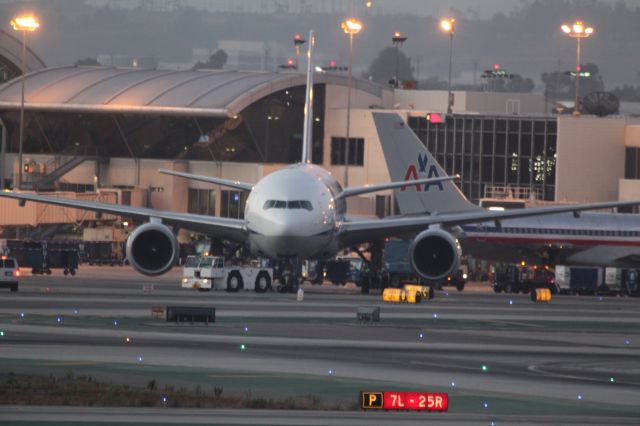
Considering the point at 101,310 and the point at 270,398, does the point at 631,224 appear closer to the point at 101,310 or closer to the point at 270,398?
the point at 101,310

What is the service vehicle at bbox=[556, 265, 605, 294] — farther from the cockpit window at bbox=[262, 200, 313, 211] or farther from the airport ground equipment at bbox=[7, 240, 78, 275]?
the airport ground equipment at bbox=[7, 240, 78, 275]

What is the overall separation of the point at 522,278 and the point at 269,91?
37475 millimetres

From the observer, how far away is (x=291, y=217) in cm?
5809

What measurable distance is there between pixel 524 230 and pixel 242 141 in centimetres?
3307

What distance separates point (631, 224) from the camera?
8200 cm

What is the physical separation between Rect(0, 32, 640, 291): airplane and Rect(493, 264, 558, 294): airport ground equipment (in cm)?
1068

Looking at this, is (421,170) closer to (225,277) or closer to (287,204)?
(225,277)

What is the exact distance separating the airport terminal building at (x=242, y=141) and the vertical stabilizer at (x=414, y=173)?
18295 mm

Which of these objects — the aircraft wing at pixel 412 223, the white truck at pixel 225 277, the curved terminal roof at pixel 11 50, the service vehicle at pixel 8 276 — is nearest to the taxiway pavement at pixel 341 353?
the service vehicle at pixel 8 276

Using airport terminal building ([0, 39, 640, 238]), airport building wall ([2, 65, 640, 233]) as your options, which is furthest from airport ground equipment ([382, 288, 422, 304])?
airport building wall ([2, 65, 640, 233])

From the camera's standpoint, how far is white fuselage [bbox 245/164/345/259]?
191 feet

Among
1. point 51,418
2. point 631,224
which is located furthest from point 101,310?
point 631,224

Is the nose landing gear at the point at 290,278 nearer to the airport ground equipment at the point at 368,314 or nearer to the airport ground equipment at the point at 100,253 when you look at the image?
the airport ground equipment at the point at 368,314

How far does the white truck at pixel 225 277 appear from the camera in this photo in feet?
204
